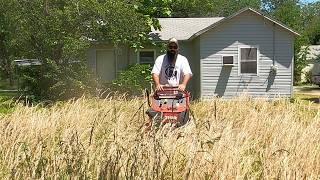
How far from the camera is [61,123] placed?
6555mm

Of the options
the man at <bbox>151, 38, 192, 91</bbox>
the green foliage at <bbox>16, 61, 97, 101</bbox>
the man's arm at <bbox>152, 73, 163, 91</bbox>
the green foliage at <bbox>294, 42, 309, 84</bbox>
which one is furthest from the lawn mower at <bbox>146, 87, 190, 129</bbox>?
the green foliage at <bbox>294, 42, 309, 84</bbox>

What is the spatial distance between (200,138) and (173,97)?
1675 mm

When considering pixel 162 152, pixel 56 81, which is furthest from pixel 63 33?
pixel 162 152

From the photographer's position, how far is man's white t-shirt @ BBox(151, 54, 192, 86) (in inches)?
281

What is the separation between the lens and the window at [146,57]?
2142cm

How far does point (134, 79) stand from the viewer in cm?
1984

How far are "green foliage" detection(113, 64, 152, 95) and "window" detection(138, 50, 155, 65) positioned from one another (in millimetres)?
1028

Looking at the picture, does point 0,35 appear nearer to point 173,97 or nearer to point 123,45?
point 123,45

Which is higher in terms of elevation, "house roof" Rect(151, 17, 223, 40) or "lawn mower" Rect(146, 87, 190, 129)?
"house roof" Rect(151, 17, 223, 40)

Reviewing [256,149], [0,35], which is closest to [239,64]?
[256,149]

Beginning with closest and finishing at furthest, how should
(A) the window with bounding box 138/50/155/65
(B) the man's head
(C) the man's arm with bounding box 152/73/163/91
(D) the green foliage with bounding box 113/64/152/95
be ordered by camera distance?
(C) the man's arm with bounding box 152/73/163/91 → (B) the man's head → (D) the green foliage with bounding box 113/64/152/95 → (A) the window with bounding box 138/50/155/65

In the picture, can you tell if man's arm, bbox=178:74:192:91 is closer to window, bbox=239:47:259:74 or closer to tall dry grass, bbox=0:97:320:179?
tall dry grass, bbox=0:97:320:179

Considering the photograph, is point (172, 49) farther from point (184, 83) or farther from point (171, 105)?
point (171, 105)

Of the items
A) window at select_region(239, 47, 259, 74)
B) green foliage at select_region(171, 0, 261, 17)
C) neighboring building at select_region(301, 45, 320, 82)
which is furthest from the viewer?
green foliage at select_region(171, 0, 261, 17)
